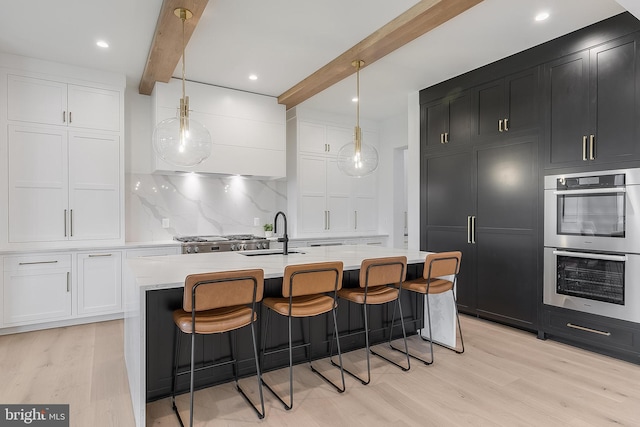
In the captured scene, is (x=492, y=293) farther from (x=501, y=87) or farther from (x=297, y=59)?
(x=297, y=59)

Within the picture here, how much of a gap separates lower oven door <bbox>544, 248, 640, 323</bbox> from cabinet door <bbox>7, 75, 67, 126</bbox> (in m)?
5.22

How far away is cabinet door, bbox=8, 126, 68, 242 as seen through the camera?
363 centimetres

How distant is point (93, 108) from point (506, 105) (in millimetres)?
4521

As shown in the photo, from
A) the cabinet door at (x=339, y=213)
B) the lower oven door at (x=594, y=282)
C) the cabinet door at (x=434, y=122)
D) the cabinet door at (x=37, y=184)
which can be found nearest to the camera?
the lower oven door at (x=594, y=282)

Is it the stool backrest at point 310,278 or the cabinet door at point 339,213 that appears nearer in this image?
the stool backrest at point 310,278

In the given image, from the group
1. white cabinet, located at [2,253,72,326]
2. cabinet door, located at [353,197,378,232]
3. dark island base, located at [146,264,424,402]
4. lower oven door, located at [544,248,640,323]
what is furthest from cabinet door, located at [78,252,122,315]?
lower oven door, located at [544,248,640,323]

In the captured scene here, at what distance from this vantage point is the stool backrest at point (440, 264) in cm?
287

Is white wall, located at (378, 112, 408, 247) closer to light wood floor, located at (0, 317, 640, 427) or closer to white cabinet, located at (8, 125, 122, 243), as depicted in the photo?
light wood floor, located at (0, 317, 640, 427)

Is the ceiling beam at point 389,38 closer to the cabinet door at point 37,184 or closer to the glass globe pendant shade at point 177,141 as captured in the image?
the glass globe pendant shade at point 177,141

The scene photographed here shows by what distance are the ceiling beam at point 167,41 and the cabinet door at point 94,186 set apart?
88 centimetres

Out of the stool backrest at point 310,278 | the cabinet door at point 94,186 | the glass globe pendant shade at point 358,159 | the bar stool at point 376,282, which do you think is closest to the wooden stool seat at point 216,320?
the stool backrest at point 310,278

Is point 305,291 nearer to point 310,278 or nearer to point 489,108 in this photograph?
point 310,278

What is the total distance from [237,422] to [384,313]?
1675mm

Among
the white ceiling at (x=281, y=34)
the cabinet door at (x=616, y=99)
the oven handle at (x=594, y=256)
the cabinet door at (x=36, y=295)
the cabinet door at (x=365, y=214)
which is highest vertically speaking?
the white ceiling at (x=281, y=34)
